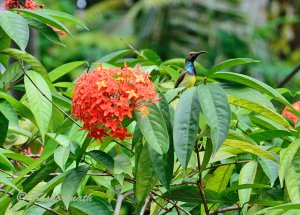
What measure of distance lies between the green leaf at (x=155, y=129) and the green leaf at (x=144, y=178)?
7 cm

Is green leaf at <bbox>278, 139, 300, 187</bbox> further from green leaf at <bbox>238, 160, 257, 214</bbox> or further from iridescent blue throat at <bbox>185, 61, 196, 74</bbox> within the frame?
iridescent blue throat at <bbox>185, 61, 196, 74</bbox>

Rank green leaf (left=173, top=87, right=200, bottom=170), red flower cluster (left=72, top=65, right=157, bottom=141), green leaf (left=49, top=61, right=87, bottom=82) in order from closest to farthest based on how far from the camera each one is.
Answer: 1. green leaf (left=173, top=87, right=200, bottom=170)
2. red flower cluster (left=72, top=65, right=157, bottom=141)
3. green leaf (left=49, top=61, right=87, bottom=82)

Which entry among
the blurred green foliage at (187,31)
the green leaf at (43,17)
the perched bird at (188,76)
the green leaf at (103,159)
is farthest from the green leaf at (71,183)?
the blurred green foliage at (187,31)

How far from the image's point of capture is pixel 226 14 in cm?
1028

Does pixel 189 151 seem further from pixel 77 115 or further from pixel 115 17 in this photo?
pixel 115 17

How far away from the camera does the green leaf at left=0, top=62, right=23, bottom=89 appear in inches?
77.7

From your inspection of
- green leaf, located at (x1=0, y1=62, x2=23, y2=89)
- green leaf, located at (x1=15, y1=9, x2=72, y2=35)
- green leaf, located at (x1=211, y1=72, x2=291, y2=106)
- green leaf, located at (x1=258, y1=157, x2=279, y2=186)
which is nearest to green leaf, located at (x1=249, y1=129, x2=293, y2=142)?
green leaf, located at (x1=258, y1=157, x2=279, y2=186)

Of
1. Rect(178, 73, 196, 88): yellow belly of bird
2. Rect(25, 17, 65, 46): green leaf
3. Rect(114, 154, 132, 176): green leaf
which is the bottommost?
Rect(114, 154, 132, 176): green leaf

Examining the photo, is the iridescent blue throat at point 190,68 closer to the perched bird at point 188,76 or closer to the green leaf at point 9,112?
the perched bird at point 188,76

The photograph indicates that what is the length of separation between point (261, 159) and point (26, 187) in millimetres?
534

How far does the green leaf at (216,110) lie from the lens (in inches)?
54.6

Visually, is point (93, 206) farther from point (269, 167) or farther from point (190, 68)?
point (190, 68)

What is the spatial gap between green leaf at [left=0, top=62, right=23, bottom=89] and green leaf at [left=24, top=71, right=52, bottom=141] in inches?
6.9

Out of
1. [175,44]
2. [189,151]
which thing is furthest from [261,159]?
[175,44]
